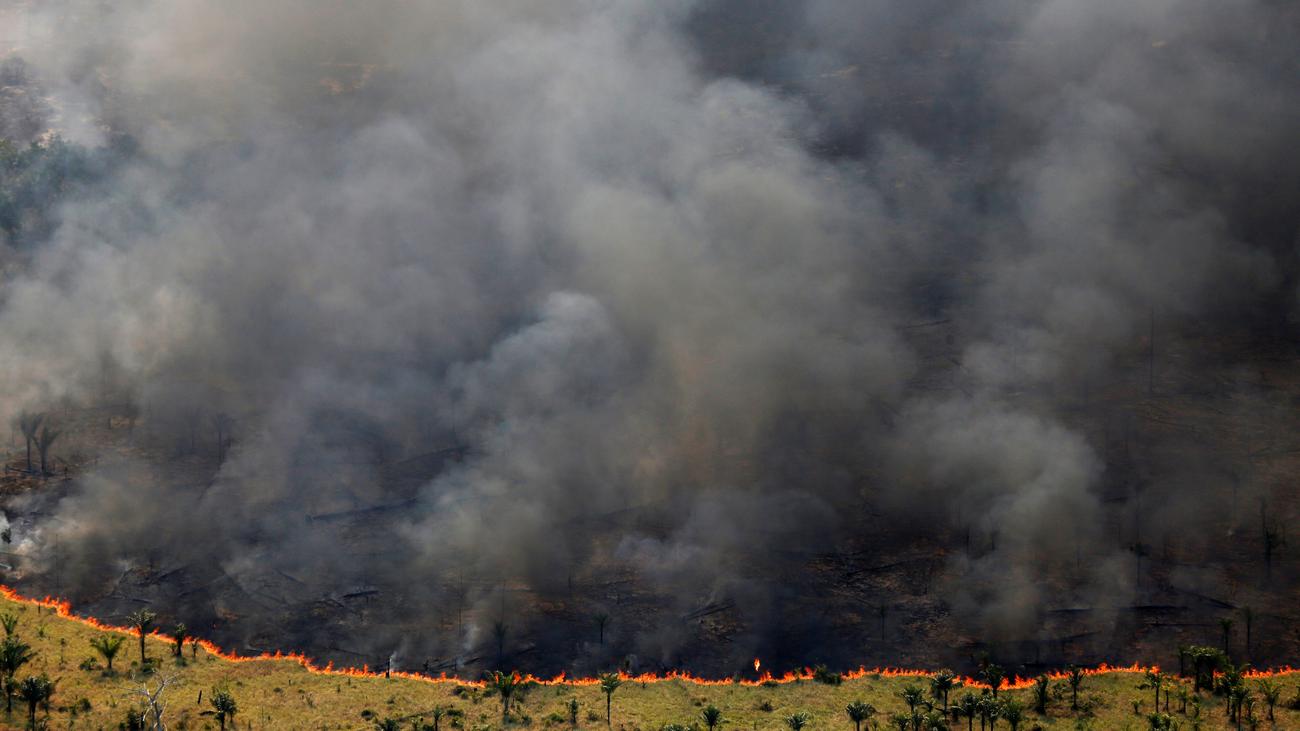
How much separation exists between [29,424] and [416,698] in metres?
41.1

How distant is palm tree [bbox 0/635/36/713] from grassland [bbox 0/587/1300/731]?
0.48 m

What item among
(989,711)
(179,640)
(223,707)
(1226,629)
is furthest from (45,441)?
(1226,629)

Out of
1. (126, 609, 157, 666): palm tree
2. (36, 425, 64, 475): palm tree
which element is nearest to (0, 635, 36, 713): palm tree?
(126, 609, 157, 666): palm tree

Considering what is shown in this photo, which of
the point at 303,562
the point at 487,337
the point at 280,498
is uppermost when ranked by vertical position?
the point at 487,337

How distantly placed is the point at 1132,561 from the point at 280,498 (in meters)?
58.1

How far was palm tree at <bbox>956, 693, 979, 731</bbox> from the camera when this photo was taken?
53.6 m

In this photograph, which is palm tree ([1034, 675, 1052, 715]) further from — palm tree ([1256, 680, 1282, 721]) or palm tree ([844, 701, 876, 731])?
palm tree ([1256, 680, 1282, 721])

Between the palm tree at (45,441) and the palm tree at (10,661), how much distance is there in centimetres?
2480

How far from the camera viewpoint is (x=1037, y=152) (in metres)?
116

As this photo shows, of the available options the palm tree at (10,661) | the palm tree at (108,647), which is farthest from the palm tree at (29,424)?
the palm tree at (10,661)

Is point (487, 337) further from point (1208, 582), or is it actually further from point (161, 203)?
point (1208, 582)

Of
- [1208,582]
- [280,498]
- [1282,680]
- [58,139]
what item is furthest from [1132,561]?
[58,139]

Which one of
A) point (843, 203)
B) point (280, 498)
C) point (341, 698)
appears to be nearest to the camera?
point (341, 698)

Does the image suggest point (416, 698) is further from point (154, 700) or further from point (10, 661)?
point (10, 661)
